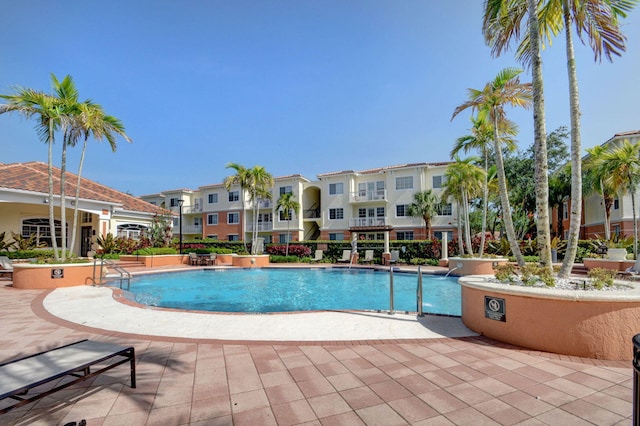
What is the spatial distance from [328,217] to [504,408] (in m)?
30.7

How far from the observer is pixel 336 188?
110 ft

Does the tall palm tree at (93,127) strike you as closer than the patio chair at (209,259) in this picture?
Yes

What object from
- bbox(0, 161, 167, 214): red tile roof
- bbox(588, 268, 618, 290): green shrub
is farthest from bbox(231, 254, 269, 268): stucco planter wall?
bbox(588, 268, 618, 290): green shrub

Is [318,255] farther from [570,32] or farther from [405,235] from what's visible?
[570,32]

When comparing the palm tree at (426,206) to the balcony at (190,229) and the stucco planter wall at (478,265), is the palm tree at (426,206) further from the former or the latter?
the balcony at (190,229)

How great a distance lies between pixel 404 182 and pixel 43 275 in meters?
27.5

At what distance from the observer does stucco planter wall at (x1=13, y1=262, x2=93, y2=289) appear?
1062 cm

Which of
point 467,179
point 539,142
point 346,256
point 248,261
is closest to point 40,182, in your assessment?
point 248,261

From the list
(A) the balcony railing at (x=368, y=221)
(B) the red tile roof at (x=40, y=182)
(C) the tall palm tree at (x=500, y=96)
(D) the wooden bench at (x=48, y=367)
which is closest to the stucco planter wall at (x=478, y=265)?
(C) the tall palm tree at (x=500, y=96)

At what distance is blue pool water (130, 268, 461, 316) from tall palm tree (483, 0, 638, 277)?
4.86 meters

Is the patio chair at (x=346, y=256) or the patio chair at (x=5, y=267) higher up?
the patio chair at (x=5, y=267)

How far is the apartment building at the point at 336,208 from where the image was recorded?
2988 cm

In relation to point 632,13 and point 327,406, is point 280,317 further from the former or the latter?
point 632,13

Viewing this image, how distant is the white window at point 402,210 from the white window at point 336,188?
616 cm
